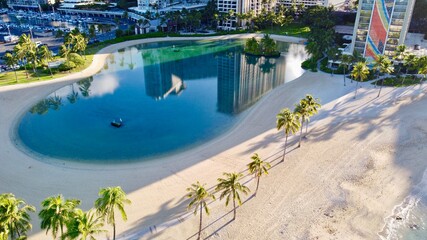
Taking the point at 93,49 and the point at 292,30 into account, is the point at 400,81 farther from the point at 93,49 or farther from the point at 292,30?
the point at 93,49

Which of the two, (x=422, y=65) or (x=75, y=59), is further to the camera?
(x=75, y=59)

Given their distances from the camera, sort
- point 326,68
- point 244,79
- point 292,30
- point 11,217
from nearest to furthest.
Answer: point 11,217 < point 244,79 < point 326,68 < point 292,30

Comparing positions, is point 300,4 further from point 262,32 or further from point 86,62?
point 86,62

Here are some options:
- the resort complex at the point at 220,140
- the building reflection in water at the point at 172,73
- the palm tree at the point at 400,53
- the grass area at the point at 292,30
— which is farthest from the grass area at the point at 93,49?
the palm tree at the point at 400,53

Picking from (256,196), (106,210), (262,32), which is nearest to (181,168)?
(256,196)

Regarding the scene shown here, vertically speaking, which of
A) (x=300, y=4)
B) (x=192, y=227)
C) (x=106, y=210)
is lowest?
(x=192, y=227)

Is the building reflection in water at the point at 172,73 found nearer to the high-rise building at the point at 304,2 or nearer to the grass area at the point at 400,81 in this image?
the grass area at the point at 400,81

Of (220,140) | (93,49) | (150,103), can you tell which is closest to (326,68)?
(220,140)

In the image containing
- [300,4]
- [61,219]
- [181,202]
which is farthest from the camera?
[300,4]
